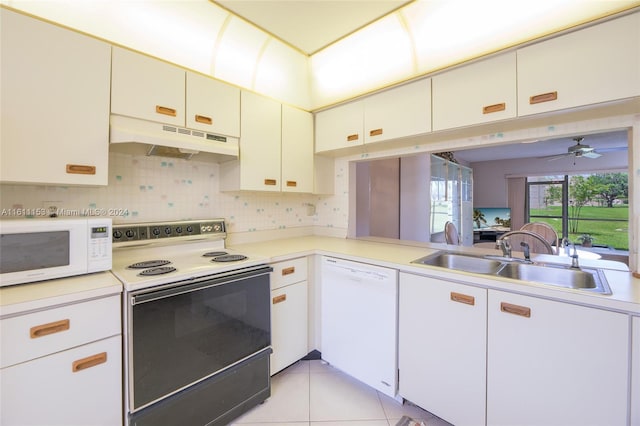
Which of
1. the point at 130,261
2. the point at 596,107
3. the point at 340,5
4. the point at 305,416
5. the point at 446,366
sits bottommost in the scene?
the point at 305,416

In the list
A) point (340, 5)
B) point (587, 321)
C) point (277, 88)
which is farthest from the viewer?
point (277, 88)

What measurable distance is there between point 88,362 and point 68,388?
0.32ft

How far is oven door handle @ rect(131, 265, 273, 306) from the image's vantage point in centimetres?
116

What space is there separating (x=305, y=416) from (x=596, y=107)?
2.25 meters

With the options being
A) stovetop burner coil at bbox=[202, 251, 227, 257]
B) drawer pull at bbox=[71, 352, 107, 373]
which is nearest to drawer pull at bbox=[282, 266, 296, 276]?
stovetop burner coil at bbox=[202, 251, 227, 257]

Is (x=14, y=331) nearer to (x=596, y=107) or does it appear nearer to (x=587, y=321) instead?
(x=587, y=321)

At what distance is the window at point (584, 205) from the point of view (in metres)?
4.48

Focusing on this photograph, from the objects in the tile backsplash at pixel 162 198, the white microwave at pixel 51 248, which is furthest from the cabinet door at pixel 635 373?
the white microwave at pixel 51 248

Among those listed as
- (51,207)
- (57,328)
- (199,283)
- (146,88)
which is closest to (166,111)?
(146,88)

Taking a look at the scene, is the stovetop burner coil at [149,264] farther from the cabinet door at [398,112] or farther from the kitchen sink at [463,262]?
the cabinet door at [398,112]

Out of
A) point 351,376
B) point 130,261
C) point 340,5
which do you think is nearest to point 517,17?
point 340,5

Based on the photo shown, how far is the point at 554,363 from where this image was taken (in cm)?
110

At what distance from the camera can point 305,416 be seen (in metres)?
1.55

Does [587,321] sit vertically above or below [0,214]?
below
